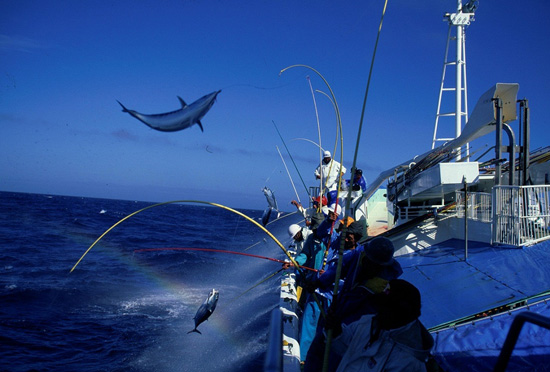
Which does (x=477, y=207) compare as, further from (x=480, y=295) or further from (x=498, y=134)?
(x=480, y=295)

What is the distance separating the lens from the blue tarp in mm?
3615

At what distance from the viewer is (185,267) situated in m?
17.1

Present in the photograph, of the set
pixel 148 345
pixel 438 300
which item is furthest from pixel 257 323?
pixel 438 300

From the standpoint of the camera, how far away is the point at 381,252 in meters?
2.46

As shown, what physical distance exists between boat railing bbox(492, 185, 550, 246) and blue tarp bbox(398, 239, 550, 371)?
0.86 feet

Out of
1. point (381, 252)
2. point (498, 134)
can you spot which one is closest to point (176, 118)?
point (381, 252)

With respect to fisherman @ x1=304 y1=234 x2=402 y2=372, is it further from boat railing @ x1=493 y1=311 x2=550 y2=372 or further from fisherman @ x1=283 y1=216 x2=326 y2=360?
fisherman @ x1=283 y1=216 x2=326 y2=360

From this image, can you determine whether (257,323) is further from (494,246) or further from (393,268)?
(393,268)

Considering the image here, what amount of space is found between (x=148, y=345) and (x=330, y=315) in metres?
6.62

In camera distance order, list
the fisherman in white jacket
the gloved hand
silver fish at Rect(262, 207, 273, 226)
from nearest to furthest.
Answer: the fisherman in white jacket → the gloved hand → silver fish at Rect(262, 207, 273, 226)

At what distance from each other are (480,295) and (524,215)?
85.1 inches

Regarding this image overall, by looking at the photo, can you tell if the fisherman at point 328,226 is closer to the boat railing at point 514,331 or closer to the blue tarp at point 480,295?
the blue tarp at point 480,295

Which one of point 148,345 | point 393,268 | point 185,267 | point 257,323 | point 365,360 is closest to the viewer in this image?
point 365,360

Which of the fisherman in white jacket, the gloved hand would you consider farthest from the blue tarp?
the gloved hand
